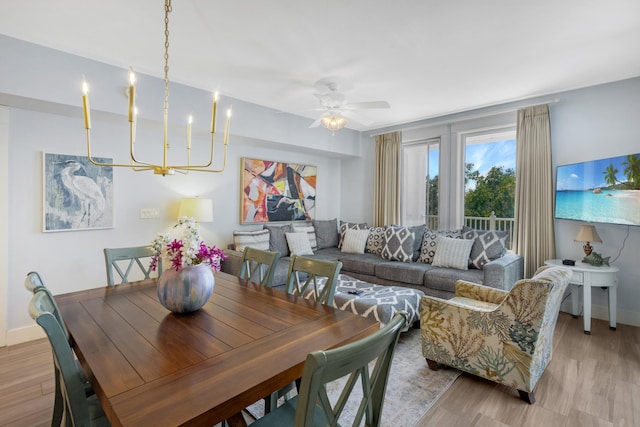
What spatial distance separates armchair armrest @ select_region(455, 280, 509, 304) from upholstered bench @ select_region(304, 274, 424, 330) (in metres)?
0.41

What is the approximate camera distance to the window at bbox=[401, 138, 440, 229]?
4984mm

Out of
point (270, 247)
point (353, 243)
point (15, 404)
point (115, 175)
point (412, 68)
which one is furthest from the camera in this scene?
point (353, 243)

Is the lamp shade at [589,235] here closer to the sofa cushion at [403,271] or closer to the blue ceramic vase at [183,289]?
the sofa cushion at [403,271]

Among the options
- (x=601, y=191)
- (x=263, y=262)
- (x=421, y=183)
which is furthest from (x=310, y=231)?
(x=601, y=191)

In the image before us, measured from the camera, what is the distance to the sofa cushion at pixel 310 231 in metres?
4.93

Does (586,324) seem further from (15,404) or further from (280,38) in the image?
(15,404)

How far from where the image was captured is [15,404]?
2076 millimetres

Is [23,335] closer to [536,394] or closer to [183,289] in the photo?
[183,289]

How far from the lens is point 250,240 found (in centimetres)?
423

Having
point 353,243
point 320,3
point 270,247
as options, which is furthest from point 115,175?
point 353,243

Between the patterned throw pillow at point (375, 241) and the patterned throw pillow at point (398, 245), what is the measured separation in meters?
0.14

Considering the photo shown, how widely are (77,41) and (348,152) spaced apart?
12.6 ft

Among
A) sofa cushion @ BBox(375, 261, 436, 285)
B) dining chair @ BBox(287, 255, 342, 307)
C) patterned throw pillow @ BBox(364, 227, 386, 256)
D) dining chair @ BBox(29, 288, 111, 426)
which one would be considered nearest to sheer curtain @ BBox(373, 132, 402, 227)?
patterned throw pillow @ BBox(364, 227, 386, 256)

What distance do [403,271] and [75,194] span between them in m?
3.67
